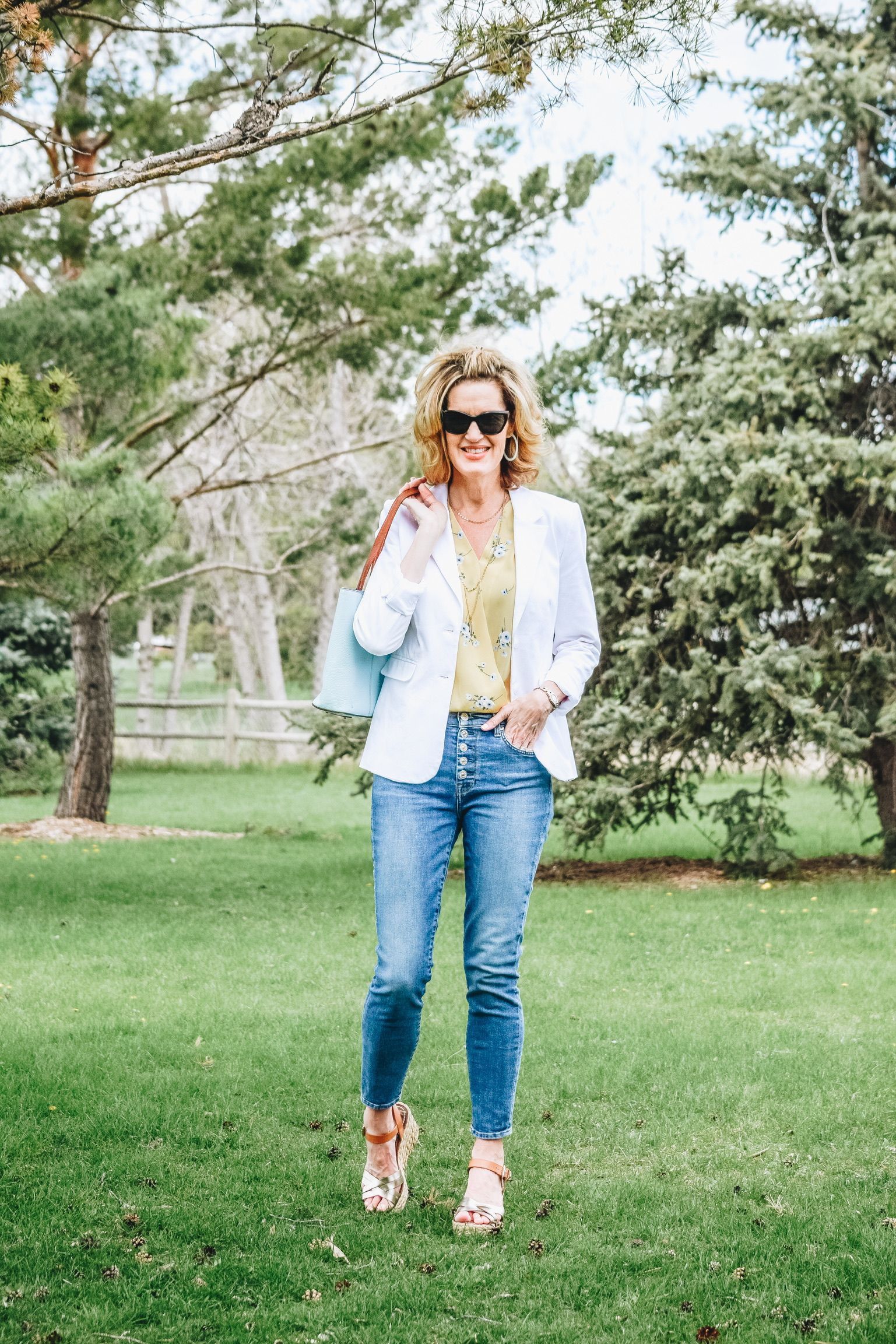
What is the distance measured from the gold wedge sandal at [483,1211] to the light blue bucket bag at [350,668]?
114 centimetres

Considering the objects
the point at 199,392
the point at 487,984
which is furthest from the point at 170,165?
the point at 199,392

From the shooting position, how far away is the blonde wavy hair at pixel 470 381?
3432 mm

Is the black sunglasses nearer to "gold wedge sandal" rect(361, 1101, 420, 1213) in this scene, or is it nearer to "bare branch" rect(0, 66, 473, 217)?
"bare branch" rect(0, 66, 473, 217)

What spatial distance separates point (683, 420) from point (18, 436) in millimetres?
5629

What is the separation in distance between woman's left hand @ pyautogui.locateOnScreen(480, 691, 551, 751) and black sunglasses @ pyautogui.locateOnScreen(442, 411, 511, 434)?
2.21 ft

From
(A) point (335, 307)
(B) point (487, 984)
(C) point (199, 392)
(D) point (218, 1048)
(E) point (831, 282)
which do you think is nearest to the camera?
(B) point (487, 984)

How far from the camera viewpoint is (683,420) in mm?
10289

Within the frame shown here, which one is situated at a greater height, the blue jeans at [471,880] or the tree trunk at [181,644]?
the tree trunk at [181,644]

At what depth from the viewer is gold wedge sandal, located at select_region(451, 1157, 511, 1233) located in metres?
3.27

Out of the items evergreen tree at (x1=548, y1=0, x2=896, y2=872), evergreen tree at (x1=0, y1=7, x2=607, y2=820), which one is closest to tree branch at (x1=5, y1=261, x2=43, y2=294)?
evergreen tree at (x1=0, y1=7, x2=607, y2=820)

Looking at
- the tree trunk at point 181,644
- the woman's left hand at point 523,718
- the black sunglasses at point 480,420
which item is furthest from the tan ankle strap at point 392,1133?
the tree trunk at point 181,644

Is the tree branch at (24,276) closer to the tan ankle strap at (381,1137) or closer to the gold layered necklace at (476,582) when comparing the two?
the gold layered necklace at (476,582)

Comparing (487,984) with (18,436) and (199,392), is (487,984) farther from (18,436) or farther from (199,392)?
(199,392)

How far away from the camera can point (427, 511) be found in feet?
11.1
